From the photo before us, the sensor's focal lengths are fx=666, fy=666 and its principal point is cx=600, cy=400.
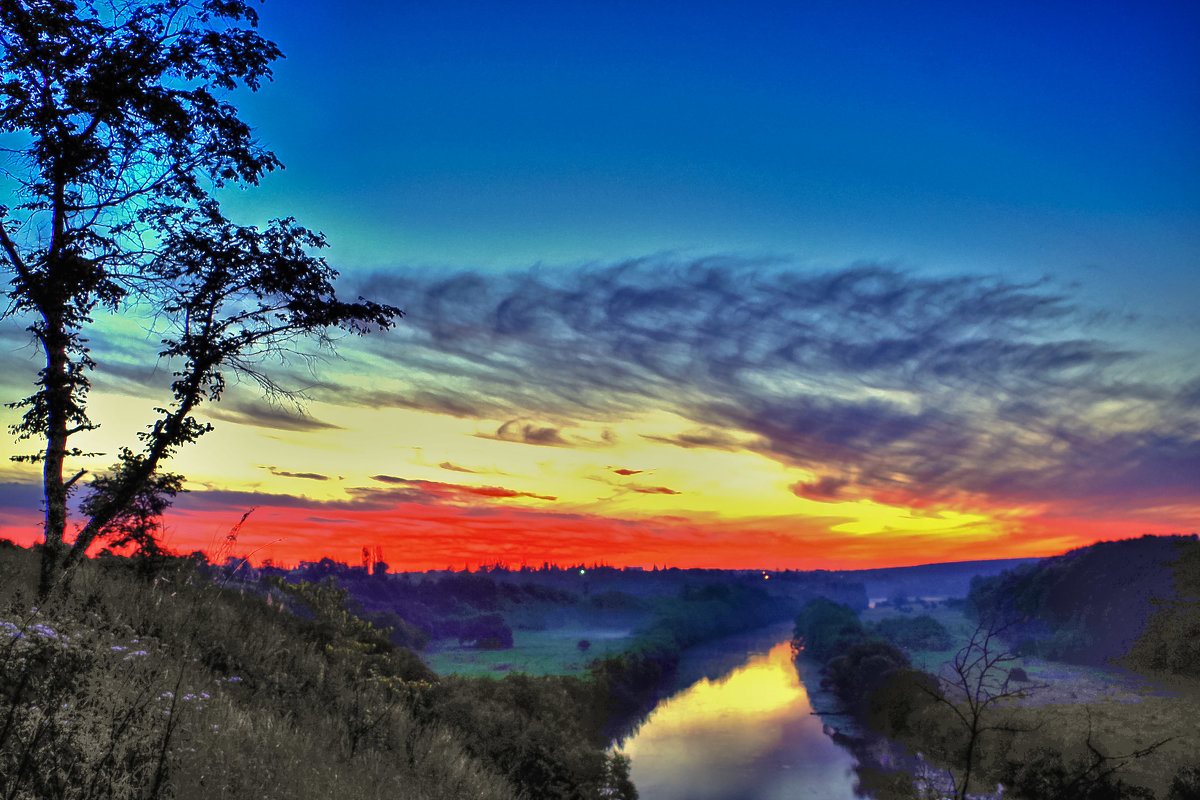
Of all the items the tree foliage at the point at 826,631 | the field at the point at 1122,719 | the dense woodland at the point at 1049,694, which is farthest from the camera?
the tree foliage at the point at 826,631

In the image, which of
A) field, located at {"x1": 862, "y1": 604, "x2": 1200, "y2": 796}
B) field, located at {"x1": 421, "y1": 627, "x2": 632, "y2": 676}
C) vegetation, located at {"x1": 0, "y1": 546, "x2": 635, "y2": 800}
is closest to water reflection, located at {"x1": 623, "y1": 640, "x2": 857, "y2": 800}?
field, located at {"x1": 862, "y1": 604, "x2": 1200, "y2": 796}

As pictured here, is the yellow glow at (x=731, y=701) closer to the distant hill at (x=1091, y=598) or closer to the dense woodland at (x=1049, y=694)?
the dense woodland at (x=1049, y=694)

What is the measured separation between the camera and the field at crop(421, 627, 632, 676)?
84.6m

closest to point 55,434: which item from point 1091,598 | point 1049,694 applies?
point 1049,694

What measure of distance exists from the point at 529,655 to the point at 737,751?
2116 inches

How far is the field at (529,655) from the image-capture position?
84.6 metres

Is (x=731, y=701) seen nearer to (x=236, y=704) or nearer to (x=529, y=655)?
(x=529, y=655)

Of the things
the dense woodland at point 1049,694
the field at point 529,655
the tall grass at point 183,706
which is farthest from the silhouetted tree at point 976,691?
the field at point 529,655

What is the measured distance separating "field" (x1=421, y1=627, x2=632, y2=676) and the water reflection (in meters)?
15.4

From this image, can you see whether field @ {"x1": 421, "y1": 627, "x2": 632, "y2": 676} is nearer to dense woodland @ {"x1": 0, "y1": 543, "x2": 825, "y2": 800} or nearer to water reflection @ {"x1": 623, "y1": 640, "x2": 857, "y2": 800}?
water reflection @ {"x1": 623, "y1": 640, "x2": 857, "y2": 800}

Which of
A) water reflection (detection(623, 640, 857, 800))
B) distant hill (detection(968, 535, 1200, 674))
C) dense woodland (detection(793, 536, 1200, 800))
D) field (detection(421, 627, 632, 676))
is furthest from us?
distant hill (detection(968, 535, 1200, 674))

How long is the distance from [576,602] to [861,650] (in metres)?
112

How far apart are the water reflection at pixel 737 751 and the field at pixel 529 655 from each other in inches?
607

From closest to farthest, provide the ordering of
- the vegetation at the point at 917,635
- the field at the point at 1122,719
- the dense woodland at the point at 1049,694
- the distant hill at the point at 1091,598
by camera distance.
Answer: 1. the dense woodland at the point at 1049,694
2. the field at the point at 1122,719
3. the distant hill at the point at 1091,598
4. the vegetation at the point at 917,635
